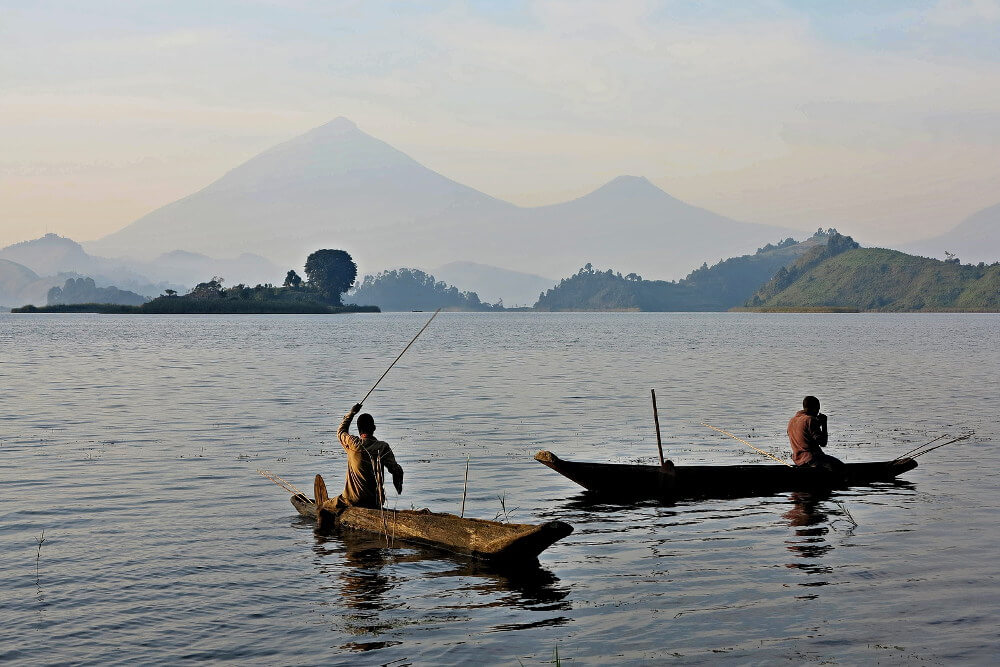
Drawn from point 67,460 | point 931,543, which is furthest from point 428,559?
point 67,460

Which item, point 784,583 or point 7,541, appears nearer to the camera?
point 784,583

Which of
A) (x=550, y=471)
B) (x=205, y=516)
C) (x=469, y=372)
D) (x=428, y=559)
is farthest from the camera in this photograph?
(x=469, y=372)

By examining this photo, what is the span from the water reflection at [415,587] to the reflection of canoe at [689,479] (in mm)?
4863

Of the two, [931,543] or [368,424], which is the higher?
[368,424]

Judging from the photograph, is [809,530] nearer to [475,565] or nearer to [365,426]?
[475,565]

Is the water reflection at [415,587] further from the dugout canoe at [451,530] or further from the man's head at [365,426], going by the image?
the man's head at [365,426]

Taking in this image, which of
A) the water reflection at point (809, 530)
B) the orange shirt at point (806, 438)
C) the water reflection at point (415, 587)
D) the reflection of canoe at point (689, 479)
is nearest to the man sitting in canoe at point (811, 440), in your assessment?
the orange shirt at point (806, 438)

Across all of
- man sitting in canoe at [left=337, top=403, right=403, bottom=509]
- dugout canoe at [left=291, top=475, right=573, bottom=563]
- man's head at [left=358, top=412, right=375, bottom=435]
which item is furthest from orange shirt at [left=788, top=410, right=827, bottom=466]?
man's head at [left=358, top=412, right=375, bottom=435]

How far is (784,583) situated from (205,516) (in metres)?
10.5

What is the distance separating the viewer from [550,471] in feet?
80.2

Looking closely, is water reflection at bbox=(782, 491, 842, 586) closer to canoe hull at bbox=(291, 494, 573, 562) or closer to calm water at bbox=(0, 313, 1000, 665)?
calm water at bbox=(0, 313, 1000, 665)

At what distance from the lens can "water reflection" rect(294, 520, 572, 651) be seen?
12789 millimetres

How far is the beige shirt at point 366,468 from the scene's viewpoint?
1673 centimetres

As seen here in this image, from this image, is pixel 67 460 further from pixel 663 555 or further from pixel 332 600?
pixel 663 555
